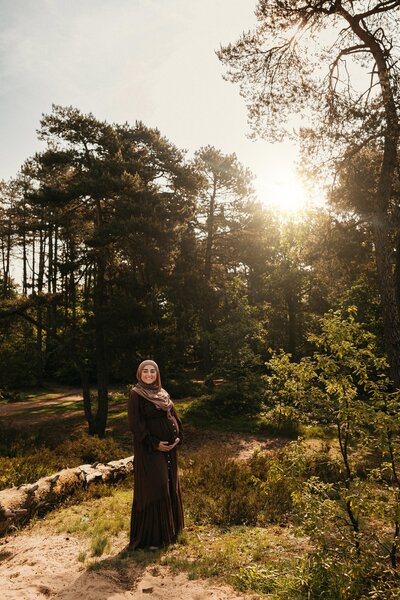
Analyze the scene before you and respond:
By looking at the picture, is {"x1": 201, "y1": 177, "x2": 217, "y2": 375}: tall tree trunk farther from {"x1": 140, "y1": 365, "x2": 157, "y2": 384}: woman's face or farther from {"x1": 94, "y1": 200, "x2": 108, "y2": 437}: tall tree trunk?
{"x1": 140, "y1": 365, "x2": 157, "y2": 384}: woman's face

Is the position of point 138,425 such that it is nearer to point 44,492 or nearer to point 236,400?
point 44,492

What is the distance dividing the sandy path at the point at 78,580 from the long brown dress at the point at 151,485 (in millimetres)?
453

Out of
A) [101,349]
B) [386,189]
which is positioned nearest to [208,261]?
[101,349]

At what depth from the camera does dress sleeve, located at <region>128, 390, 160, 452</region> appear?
5.47 meters

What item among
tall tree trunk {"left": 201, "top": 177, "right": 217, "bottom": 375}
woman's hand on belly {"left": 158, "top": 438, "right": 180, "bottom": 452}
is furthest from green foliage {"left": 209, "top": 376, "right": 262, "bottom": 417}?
woman's hand on belly {"left": 158, "top": 438, "right": 180, "bottom": 452}

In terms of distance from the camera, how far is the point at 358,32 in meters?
9.08

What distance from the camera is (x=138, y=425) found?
5.48m

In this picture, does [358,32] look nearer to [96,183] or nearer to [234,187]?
[96,183]

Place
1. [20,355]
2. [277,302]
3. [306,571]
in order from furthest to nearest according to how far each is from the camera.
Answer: [277,302] < [20,355] < [306,571]

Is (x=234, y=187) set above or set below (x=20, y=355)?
above

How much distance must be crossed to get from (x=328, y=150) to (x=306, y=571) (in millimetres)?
8638

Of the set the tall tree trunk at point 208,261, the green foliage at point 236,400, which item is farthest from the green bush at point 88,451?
the tall tree trunk at point 208,261

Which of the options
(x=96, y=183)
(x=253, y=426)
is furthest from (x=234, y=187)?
(x=253, y=426)

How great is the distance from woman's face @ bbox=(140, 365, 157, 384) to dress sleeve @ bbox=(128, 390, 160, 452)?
9.6 inches
